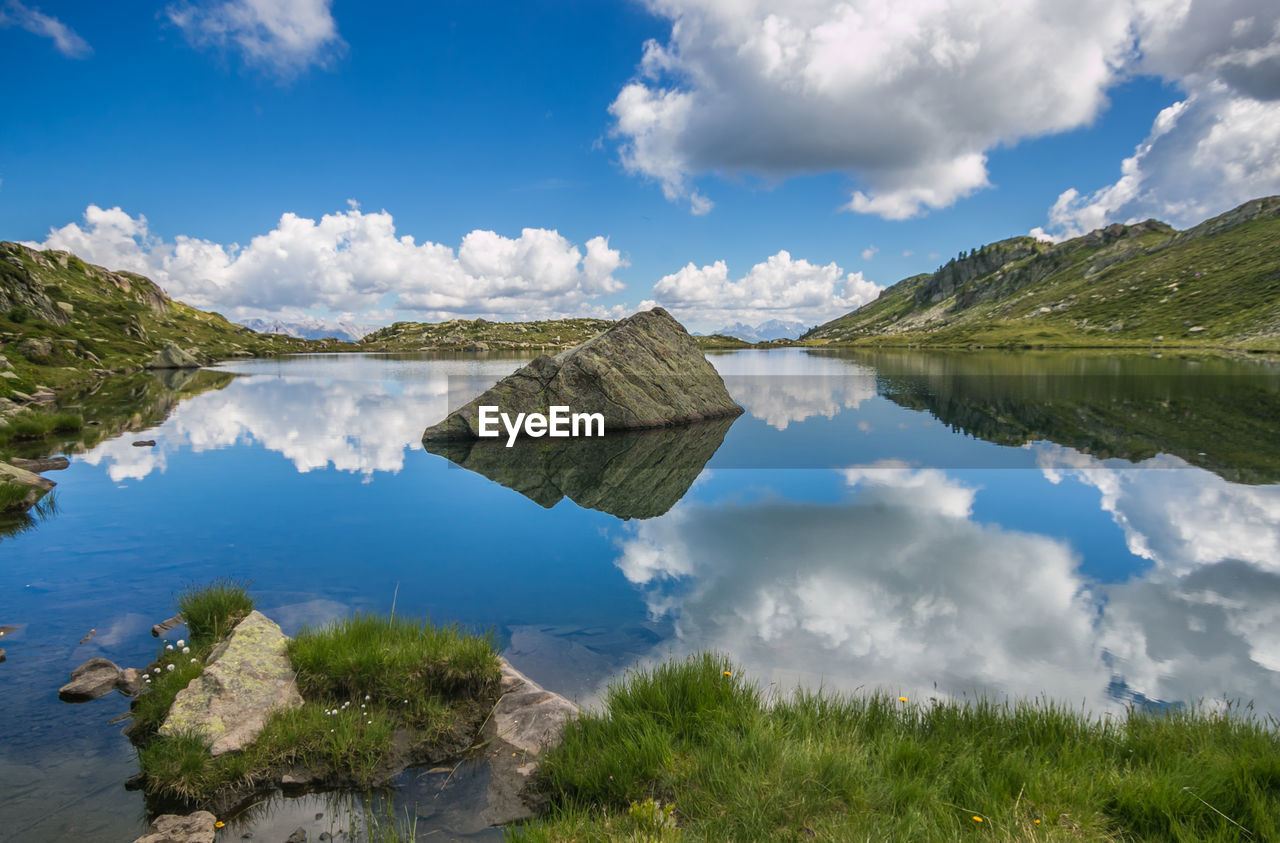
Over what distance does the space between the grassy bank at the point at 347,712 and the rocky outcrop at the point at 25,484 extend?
14.7m

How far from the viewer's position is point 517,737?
25.6ft

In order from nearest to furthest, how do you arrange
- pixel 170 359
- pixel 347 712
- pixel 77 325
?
pixel 347 712 < pixel 170 359 < pixel 77 325

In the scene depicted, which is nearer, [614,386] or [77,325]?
[614,386]

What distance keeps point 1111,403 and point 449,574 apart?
155ft

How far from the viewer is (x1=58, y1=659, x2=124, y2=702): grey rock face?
9.02 metres

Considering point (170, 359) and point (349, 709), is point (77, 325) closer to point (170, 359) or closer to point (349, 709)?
point (170, 359)

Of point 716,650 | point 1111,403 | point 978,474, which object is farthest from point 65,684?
point 1111,403

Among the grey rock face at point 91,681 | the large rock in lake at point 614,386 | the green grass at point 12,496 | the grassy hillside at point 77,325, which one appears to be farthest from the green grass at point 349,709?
the grassy hillside at point 77,325

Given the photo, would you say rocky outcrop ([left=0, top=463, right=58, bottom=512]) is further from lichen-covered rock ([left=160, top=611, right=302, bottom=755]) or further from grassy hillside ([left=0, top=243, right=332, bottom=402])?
grassy hillside ([left=0, top=243, right=332, bottom=402])

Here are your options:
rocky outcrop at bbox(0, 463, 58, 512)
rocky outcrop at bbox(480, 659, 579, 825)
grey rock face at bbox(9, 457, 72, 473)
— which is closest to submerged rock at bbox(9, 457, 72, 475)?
grey rock face at bbox(9, 457, 72, 473)

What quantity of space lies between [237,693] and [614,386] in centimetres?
2650

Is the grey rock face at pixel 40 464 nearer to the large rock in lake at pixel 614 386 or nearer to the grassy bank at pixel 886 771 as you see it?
the large rock in lake at pixel 614 386

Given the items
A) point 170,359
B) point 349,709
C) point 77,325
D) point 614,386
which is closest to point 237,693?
point 349,709

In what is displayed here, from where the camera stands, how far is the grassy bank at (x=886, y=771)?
5484 mm
